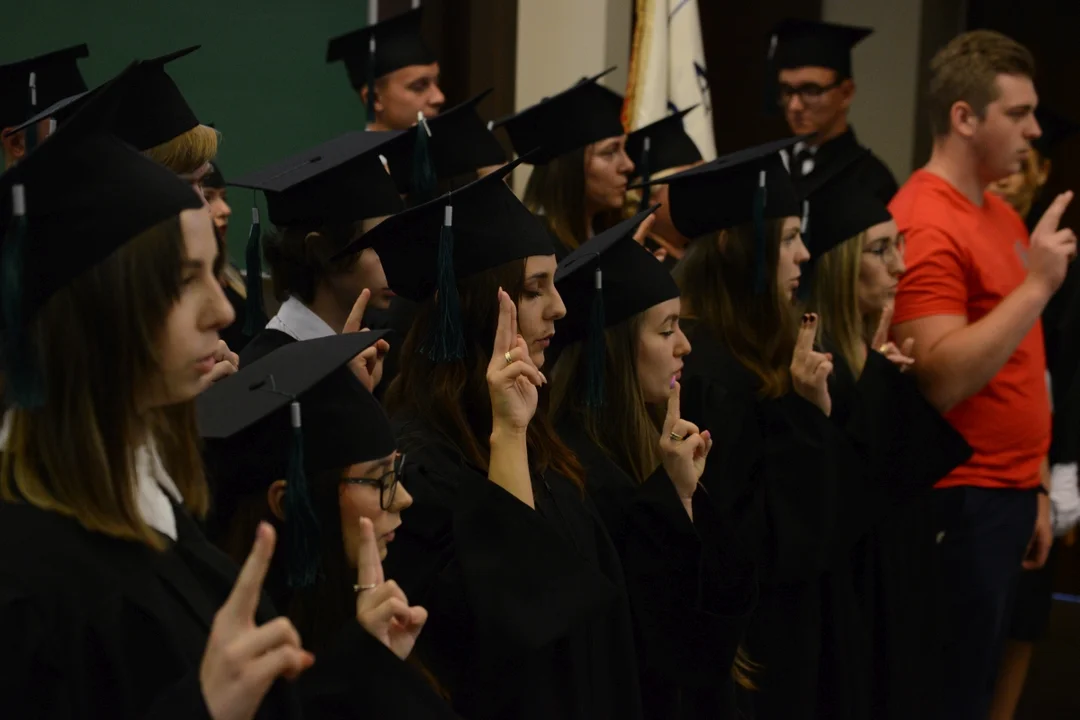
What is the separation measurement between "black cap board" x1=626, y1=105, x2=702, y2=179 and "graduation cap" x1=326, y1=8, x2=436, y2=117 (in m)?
0.81

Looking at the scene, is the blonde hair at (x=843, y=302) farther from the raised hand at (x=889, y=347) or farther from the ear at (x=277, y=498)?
the ear at (x=277, y=498)

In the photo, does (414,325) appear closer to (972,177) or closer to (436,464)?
(436,464)

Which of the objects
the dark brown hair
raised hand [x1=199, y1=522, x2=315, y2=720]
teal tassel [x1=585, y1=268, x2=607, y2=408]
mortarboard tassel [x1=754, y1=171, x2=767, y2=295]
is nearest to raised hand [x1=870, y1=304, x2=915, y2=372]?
mortarboard tassel [x1=754, y1=171, x2=767, y2=295]

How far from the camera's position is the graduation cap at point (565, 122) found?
4.68 metres

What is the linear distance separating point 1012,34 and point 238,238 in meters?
4.24

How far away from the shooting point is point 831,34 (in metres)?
5.53

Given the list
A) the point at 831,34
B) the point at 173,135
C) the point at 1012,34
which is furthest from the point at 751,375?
the point at 1012,34

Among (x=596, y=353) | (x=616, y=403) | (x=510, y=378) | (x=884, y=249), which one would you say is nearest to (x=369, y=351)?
(x=510, y=378)

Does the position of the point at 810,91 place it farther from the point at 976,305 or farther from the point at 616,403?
the point at 616,403

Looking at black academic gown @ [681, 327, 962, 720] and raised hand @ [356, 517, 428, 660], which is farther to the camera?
black academic gown @ [681, 327, 962, 720]

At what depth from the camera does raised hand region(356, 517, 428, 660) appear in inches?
83.1

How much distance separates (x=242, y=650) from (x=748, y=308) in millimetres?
2307

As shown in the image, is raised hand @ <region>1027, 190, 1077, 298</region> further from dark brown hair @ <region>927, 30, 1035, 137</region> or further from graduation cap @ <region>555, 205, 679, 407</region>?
graduation cap @ <region>555, 205, 679, 407</region>

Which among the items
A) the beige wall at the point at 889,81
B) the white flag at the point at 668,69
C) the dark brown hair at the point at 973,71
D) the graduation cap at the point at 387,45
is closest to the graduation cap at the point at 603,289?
the dark brown hair at the point at 973,71
